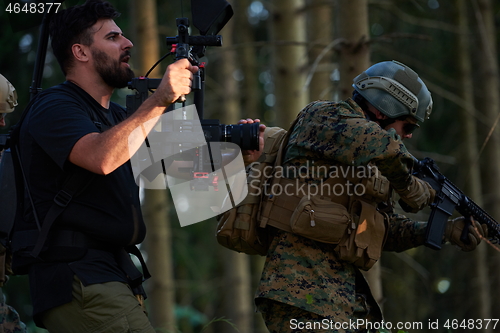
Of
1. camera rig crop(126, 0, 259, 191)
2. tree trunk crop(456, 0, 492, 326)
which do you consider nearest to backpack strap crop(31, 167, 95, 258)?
camera rig crop(126, 0, 259, 191)

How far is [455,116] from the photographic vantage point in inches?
498

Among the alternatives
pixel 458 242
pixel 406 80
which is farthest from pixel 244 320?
pixel 406 80

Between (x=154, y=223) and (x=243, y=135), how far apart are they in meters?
4.30

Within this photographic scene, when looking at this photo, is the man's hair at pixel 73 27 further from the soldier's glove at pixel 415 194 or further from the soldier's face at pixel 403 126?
the soldier's glove at pixel 415 194

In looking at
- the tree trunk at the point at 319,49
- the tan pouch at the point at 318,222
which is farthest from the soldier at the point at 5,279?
the tree trunk at the point at 319,49

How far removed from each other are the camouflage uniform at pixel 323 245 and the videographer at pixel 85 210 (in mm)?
868

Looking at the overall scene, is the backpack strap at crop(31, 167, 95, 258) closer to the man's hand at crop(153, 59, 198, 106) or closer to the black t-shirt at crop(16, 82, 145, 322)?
the black t-shirt at crop(16, 82, 145, 322)

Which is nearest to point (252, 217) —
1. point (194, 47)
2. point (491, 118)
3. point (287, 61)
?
point (194, 47)

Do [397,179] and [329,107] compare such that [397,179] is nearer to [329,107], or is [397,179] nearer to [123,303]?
[329,107]

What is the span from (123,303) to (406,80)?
2.37 metres

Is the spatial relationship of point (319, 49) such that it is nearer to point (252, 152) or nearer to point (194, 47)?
point (252, 152)

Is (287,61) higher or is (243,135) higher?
(287,61)

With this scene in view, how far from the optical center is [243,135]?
3.35m

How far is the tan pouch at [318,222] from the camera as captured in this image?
11.4 feet
